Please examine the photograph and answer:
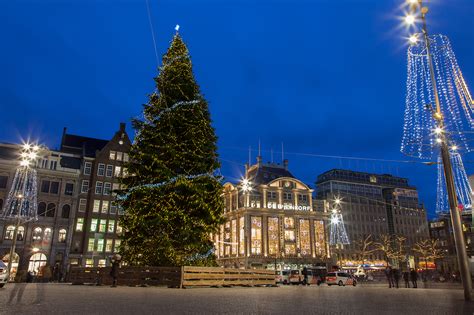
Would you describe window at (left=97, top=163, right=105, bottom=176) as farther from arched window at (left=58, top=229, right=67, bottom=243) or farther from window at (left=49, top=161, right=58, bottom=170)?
arched window at (left=58, top=229, right=67, bottom=243)

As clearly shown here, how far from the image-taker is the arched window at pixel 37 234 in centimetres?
5247

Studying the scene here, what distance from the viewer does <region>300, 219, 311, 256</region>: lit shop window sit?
87.6 metres

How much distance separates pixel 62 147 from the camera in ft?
208

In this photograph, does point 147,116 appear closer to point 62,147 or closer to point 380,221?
point 62,147

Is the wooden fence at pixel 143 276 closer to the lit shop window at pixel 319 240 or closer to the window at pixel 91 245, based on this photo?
the window at pixel 91 245

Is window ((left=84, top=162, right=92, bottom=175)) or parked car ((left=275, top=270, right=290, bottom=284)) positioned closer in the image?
parked car ((left=275, top=270, right=290, bottom=284))

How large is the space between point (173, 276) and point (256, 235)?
64834 mm

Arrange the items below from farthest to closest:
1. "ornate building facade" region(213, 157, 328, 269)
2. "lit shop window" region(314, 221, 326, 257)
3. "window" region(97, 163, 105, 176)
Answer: "lit shop window" region(314, 221, 326, 257) < "ornate building facade" region(213, 157, 328, 269) < "window" region(97, 163, 105, 176)

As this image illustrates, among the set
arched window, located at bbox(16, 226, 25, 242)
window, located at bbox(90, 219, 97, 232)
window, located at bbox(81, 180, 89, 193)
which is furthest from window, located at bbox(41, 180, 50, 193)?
window, located at bbox(90, 219, 97, 232)

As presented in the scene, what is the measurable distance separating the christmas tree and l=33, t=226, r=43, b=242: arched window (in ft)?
115

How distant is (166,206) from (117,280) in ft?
18.0

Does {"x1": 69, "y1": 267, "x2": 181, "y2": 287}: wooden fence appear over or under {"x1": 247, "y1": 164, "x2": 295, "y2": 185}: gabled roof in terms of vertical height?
under

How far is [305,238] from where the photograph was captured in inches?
3504

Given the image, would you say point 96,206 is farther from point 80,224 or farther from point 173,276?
point 173,276
